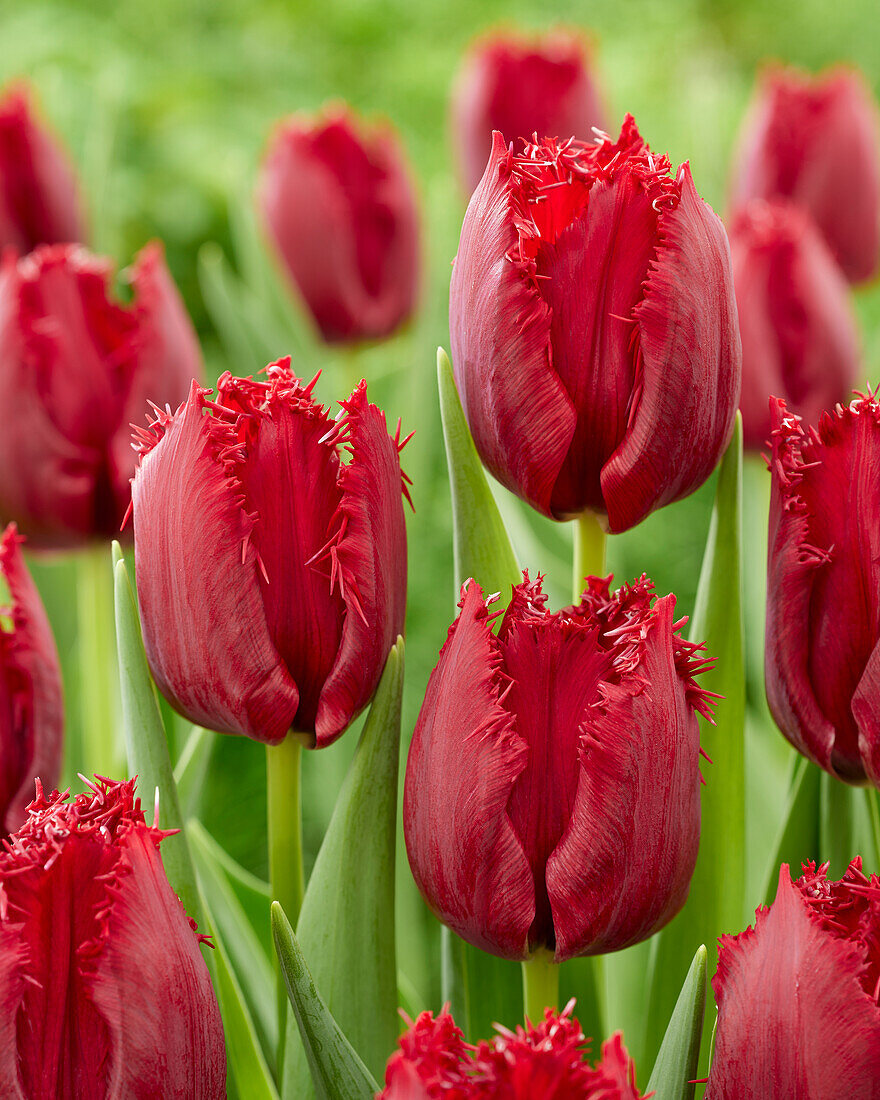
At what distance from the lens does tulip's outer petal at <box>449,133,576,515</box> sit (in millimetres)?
260

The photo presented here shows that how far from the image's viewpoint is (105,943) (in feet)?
0.69

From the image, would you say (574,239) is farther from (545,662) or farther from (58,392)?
(58,392)

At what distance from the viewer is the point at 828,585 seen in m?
0.27

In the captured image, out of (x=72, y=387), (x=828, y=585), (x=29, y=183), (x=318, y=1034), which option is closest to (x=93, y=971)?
(x=318, y=1034)

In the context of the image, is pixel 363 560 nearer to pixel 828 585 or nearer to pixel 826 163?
pixel 828 585

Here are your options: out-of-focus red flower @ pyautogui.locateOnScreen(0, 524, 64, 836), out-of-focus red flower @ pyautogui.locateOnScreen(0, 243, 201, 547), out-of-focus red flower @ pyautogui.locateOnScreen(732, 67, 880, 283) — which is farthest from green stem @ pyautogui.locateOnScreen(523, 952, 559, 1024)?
out-of-focus red flower @ pyautogui.locateOnScreen(732, 67, 880, 283)

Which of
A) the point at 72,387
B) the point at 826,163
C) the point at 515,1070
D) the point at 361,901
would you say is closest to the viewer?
the point at 515,1070

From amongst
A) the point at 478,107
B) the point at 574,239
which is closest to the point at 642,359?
the point at 574,239

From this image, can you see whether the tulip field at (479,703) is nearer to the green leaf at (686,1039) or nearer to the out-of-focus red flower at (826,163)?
the green leaf at (686,1039)

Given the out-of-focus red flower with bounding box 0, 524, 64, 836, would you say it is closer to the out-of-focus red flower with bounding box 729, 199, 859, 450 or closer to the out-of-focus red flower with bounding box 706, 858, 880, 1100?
the out-of-focus red flower with bounding box 706, 858, 880, 1100

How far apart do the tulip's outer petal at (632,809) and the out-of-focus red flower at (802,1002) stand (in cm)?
2

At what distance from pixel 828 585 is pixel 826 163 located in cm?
48

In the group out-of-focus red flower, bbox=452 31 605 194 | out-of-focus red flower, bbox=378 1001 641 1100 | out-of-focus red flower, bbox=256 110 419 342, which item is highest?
out-of-focus red flower, bbox=452 31 605 194

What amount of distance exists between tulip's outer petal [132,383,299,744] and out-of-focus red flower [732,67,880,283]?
514mm
